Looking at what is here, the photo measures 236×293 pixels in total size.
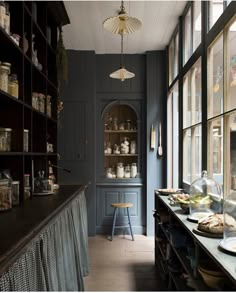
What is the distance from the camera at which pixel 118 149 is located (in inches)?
205

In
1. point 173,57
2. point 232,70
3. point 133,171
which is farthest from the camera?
point 133,171

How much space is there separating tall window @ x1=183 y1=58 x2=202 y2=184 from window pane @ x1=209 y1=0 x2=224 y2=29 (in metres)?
0.44

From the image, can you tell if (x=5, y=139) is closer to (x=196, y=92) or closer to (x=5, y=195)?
(x=5, y=195)

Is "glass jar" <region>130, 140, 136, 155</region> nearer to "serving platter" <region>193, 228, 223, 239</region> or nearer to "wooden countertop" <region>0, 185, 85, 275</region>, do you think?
"wooden countertop" <region>0, 185, 85, 275</region>

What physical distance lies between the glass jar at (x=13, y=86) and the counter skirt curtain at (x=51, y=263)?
882mm

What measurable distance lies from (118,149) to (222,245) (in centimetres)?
380

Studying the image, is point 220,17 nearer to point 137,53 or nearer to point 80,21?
point 80,21

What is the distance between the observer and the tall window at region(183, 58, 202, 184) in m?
3.11

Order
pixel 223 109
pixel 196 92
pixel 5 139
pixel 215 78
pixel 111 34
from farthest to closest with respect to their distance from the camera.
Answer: pixel 111 34 → pixel 196 92 → pixel 215 78 → pixel 223 109 → pixel 5 139

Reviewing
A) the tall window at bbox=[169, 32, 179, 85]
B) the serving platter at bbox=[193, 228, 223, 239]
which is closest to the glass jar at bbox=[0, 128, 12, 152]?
the serving platter at bbox=[193, 228, 223, 239]

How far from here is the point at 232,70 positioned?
7.18 feet

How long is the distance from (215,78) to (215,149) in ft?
2.03

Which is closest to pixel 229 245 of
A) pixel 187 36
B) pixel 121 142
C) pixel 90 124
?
pixel 187 36

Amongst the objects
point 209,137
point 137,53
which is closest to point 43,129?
point 209,137
